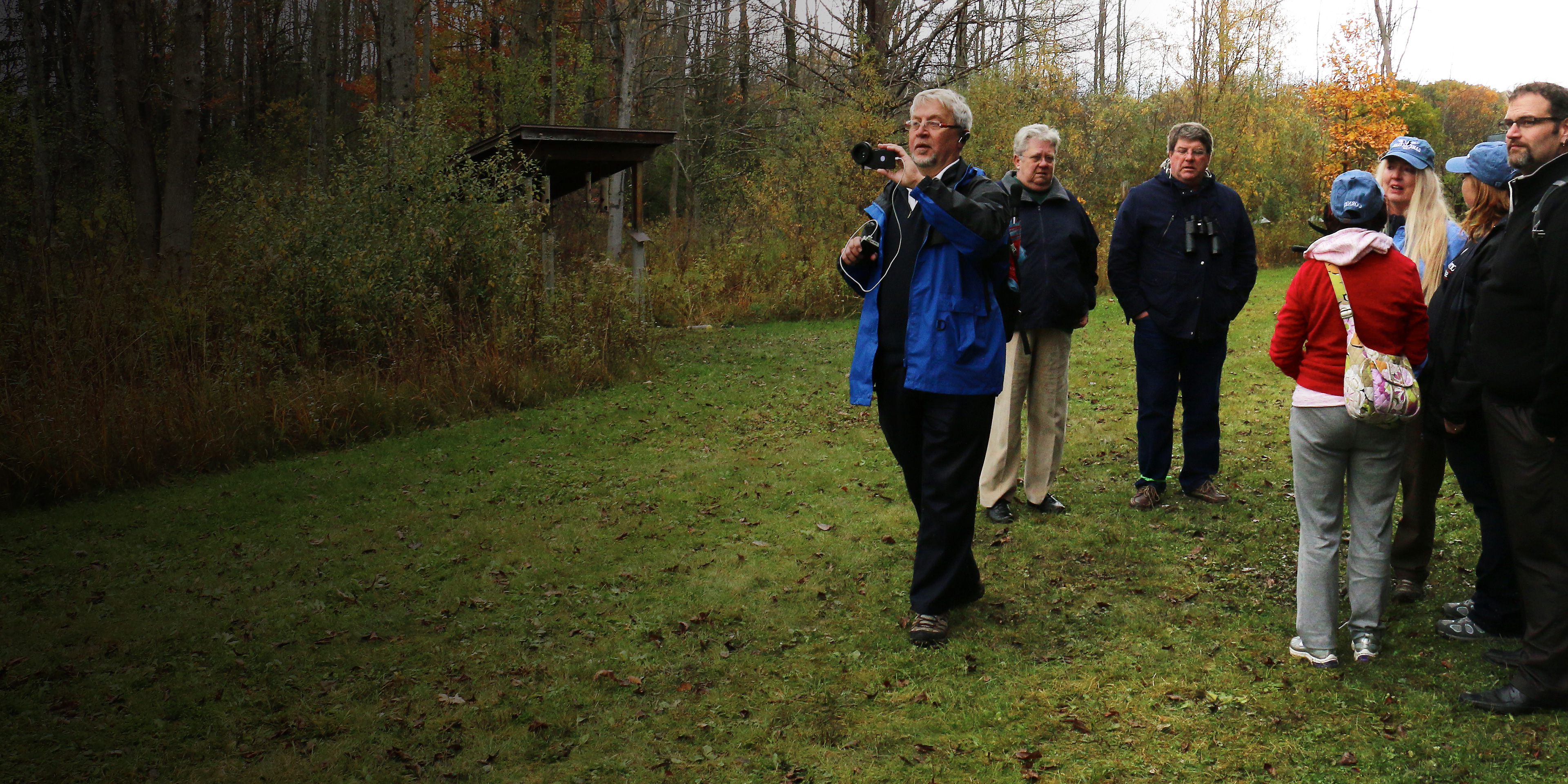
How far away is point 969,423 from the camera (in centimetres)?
409


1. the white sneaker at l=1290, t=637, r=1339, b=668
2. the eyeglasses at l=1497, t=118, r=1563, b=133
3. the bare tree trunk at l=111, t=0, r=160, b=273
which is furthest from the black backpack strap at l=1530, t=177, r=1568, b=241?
the bare tree trunk at l=111, t=0, r=160, b=273

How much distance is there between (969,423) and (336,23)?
1337 inches

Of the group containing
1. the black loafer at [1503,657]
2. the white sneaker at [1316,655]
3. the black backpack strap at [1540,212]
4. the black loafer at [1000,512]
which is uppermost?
the black backpack strap at [1540,212]

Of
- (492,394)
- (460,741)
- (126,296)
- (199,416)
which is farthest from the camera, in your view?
(492,394)

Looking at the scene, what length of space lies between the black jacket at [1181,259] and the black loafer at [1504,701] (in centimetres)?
261

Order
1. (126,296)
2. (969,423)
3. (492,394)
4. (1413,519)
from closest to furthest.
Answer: (969,423) → (1413,519) → (126,296) → (492,394)

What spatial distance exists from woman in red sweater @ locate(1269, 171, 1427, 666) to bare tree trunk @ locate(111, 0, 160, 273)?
12904 millimetres

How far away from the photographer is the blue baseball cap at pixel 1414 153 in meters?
4.19

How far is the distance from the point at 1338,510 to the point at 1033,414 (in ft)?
7.54

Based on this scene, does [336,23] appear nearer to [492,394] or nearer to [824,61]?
[824,61]

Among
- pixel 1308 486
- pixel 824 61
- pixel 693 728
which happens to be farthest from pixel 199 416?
pixel 824 61

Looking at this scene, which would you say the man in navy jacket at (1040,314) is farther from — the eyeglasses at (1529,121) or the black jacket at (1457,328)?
the eyeglasses at (1529,121)

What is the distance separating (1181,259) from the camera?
576 cm

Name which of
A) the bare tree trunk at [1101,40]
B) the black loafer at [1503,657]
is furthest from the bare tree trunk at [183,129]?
the bare tree trunk at [1101,40]
